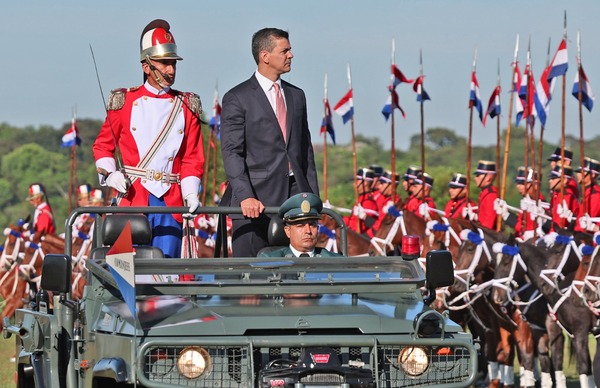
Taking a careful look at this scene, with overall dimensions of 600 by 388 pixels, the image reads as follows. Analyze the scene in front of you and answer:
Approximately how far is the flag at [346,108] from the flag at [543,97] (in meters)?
5.67

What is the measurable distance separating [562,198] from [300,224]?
12.6m

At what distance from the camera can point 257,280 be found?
32.4 feet

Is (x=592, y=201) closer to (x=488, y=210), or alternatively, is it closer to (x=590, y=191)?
(x=590, y=191)

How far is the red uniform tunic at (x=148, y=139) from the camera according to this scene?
12.0 meters

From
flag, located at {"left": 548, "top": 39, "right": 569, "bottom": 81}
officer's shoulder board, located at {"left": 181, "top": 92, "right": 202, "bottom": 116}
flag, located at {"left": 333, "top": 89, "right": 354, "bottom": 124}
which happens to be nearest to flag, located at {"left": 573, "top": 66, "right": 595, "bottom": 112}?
flag, located at {"left": 548, "top": 39, "right": 569, "bottom": 81}

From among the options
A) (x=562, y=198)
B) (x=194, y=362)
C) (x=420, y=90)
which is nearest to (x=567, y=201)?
(x=562, y=198)

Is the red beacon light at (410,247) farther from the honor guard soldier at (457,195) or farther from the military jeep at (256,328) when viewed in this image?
the honor guard soldier at (457,195)

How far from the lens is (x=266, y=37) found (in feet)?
39.0

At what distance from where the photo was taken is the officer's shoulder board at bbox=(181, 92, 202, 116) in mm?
12156

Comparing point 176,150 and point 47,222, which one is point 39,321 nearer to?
point 176,150

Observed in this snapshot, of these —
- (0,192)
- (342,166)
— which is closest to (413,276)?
(0,192)

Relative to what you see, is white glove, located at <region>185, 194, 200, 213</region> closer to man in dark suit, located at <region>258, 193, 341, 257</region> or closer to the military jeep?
man in dark suit, located at <region>258, 193, 341, 257</region>

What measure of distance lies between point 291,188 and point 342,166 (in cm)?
6714

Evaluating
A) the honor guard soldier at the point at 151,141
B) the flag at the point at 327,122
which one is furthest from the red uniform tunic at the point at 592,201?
the honor guard soldier at the point at 151,141
